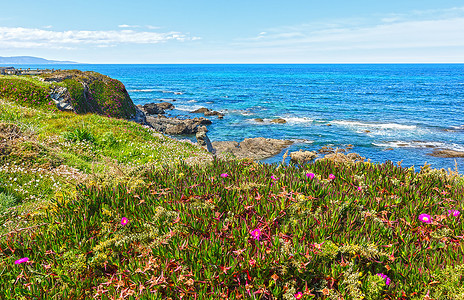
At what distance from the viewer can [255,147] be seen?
33.6m

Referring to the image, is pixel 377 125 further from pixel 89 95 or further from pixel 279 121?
pixel 89 95

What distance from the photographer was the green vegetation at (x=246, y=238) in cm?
260

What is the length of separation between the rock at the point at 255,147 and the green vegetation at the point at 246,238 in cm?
2710

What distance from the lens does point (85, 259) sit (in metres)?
2.97

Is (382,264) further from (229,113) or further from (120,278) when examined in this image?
(229,113)

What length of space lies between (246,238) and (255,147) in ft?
101

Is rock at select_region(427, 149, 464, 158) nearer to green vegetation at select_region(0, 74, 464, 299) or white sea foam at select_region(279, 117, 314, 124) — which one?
white sea foam at select_region(279, 117, 314, 124)

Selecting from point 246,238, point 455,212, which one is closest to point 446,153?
point 455,212

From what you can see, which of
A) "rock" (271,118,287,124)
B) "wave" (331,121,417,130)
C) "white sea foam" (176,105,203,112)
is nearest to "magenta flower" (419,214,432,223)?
"wave" (331,121,417,130)

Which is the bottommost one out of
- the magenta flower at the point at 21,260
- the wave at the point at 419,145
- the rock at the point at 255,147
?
the rock at the point at 255,147

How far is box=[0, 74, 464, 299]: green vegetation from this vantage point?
2.60 metres

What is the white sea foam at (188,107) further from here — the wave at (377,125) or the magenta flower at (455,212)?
the magenta flower at (455,212)

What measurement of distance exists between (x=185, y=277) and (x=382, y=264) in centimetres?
186

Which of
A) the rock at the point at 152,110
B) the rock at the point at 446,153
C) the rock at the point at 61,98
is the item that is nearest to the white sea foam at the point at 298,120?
the rock at the point at 446,153
